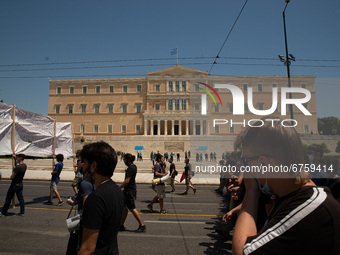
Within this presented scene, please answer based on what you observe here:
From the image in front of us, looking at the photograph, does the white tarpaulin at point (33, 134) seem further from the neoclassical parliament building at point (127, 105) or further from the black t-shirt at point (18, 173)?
the neoclassical parliament building at point (127, 105)

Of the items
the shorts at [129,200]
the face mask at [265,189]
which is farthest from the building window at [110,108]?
the face mask at [265,189]

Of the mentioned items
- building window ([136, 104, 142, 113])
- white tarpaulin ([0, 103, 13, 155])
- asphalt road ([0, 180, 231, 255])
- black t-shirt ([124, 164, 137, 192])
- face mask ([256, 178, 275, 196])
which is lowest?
asphalt road ([0, 180, 231, 255])

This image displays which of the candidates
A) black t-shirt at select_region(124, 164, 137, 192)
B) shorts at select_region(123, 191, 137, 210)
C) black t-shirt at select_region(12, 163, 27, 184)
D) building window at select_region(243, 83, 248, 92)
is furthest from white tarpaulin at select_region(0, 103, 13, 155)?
building window at select_region(243, 83, 248, 92)

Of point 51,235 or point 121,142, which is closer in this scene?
point 51,235

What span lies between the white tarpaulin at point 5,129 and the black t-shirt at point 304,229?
7919 mm

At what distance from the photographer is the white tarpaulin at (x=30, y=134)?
6.93 meters

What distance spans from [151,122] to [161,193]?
48264 mm

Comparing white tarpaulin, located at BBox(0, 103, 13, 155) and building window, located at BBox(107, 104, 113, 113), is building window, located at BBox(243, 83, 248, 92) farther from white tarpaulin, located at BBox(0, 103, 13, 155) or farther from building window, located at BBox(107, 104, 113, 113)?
building window, located at BBox(107, 104, 113, 113)

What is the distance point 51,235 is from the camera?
475 centimetres

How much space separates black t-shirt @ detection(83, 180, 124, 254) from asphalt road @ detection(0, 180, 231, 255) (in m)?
2.36

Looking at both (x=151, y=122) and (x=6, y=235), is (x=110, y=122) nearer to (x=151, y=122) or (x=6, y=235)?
(x=151, y=122)

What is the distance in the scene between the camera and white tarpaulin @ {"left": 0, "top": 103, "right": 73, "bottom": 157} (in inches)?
273

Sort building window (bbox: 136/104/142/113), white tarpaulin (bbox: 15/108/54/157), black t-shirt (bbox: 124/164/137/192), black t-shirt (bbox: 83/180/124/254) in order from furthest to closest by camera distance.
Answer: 1. building window (bbox: 136/104/142/113)
2. white tarpaulin (bbox: 15/108/54/157)
3. black t-shirt (bbox: 124/164/137/192)
4. black t-shirt (bbox: 83/180/124/254)

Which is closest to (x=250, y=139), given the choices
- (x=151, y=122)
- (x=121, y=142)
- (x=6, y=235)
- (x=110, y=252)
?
(x=110, y=252)
